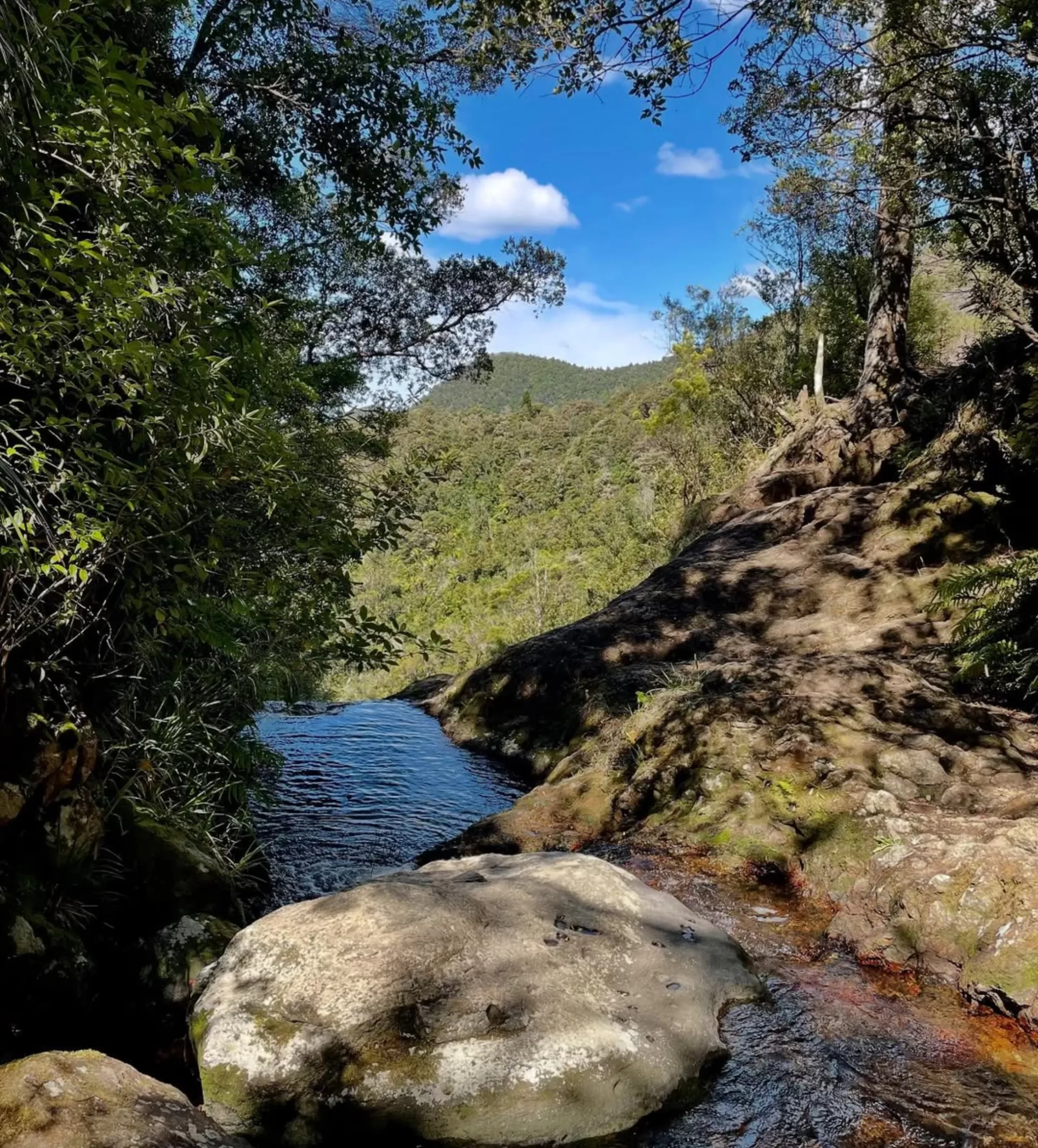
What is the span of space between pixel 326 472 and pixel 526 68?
3604 millimetres

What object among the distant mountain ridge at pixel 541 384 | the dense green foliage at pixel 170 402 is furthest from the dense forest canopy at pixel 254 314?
the distant mountain ridge at pixel 541 384

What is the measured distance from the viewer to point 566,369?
18662cm

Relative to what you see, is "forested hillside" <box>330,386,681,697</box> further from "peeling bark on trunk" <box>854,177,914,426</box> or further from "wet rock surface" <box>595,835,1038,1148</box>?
"wet rock surface" <box>595,835,1038,1148</box>

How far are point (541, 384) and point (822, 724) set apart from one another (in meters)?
175

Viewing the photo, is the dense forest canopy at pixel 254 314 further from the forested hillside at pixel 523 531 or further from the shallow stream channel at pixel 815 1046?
the forested hillside at pixel 523 531

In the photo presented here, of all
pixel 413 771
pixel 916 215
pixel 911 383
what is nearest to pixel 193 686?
pixel 413 771

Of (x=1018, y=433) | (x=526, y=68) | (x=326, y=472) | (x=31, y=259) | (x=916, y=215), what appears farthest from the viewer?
(x=916, y=215)

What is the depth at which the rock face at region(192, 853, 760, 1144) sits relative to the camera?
300cm

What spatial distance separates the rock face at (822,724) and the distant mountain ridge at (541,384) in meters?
129

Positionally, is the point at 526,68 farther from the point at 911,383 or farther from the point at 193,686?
the point at 911,383

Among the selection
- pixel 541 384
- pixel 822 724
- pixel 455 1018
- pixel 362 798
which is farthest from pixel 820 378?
pixel 541 384

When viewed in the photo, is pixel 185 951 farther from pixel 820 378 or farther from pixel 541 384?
pixel 541 384

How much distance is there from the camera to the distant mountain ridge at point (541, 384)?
153 metres

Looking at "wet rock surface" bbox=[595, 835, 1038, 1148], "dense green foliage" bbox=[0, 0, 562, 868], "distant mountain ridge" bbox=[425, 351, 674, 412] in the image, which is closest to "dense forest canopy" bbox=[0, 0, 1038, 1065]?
"dense green foliage" bbox=[0, 0, 562, 868]
